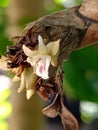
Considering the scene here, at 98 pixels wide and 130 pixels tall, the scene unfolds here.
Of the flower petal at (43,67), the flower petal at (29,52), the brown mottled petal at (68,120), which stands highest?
the flower petal at (29,52)

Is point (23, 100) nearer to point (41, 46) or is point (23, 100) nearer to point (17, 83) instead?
point (17, 83)

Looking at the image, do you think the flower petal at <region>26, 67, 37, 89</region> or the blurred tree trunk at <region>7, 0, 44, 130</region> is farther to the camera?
the blurred tree trunk at <region>7, 0, 44, 130</region>

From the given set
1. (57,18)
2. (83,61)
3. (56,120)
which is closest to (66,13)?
(57,18)

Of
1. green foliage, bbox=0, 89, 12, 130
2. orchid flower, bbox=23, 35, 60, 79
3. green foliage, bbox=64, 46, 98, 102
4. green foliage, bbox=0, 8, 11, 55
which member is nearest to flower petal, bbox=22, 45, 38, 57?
orchid flower, bbox=23, 35, 60, 79

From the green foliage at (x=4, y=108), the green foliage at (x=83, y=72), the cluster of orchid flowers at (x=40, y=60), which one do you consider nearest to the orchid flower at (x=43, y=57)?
the cluster of orchid flowers at (x=40, y=60)

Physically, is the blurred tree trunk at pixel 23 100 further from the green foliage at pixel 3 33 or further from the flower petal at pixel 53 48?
the flower petal at pixel 53 48

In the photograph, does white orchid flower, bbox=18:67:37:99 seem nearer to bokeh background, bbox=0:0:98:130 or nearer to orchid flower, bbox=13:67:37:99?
orchid flower, bbox=13:67:37:99

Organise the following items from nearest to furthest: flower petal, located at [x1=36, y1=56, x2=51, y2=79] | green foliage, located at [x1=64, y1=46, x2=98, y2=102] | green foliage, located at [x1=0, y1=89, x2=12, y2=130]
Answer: flower petal, located at [x1=36, y1=56, x2=51, y2=79], green foliage, located at [x1=64, y1=46, x2=98, y2=102], green foliage, located at [x1=0, y1=89, x2=12, y2=130]
